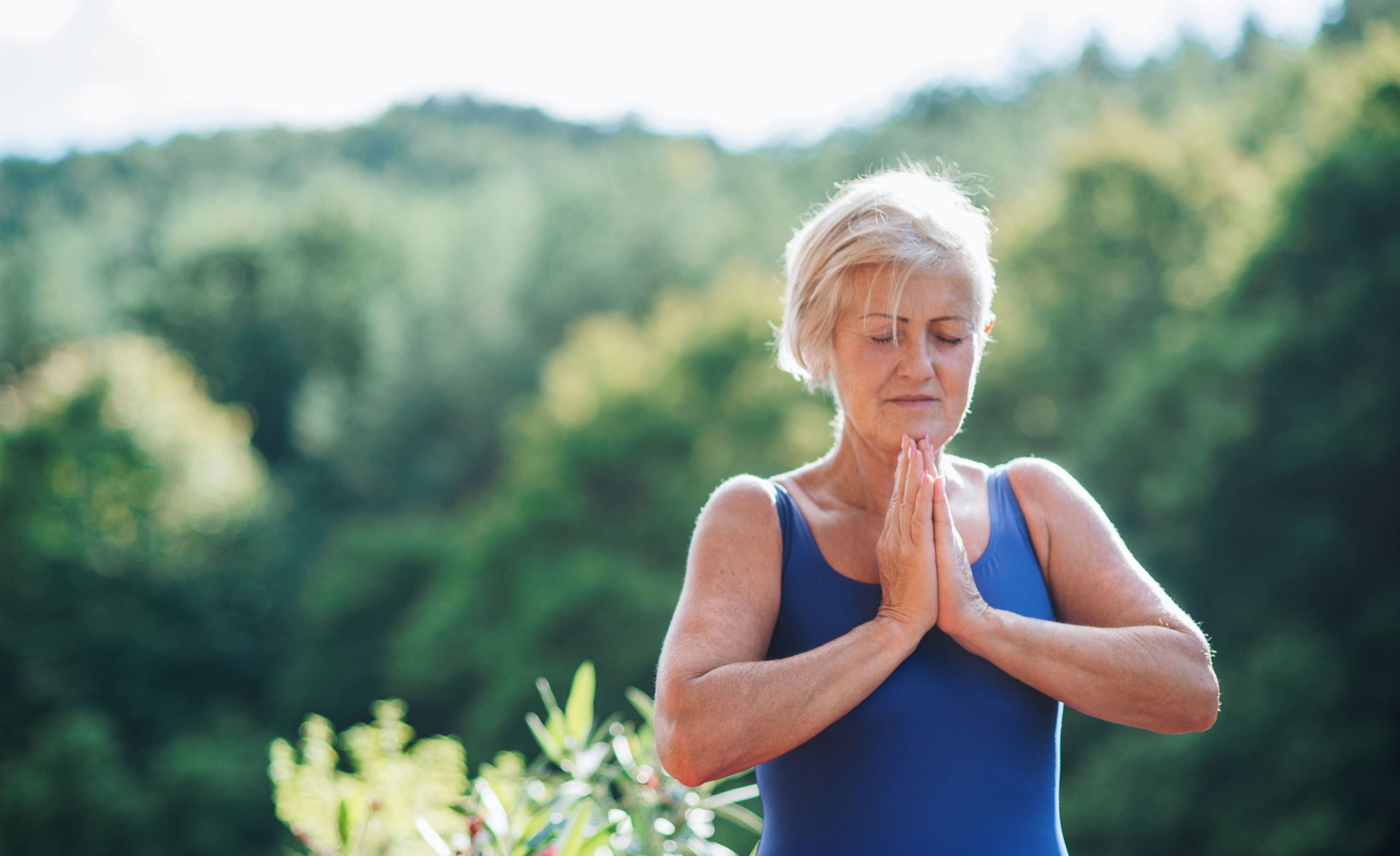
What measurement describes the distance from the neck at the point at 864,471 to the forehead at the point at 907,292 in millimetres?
227

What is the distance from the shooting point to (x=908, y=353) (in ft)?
5.30

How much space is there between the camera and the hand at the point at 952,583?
4.98 feet

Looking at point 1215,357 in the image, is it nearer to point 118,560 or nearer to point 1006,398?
point 1006,398

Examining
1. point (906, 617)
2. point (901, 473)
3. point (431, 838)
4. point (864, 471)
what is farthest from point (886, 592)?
point (431, 838)

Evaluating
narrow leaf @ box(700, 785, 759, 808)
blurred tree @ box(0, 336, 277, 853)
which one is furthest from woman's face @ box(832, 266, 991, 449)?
blurred tree @ box(0, 336, 277, 853)

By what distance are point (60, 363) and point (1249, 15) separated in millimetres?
33212

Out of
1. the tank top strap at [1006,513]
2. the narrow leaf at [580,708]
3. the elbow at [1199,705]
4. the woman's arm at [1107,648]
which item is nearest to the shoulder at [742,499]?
the woman's arm at [1107,648]

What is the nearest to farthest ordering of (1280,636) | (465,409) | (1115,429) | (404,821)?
(404,821), (1280,636), (1115,429), (465,409)

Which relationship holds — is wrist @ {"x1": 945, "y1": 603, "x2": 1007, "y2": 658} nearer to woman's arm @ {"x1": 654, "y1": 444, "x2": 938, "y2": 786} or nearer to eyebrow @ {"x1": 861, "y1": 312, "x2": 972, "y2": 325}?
woman's arm @ {"x1": 654, "y1": 444, "x2": 938, "y2": 786}

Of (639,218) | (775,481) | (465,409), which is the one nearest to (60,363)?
(465,409)

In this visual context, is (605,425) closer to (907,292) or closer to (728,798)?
(728,798)

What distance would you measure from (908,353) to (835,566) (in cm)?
35

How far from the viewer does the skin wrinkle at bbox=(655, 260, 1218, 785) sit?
56.4 inches

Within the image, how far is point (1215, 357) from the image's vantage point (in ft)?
48.6
